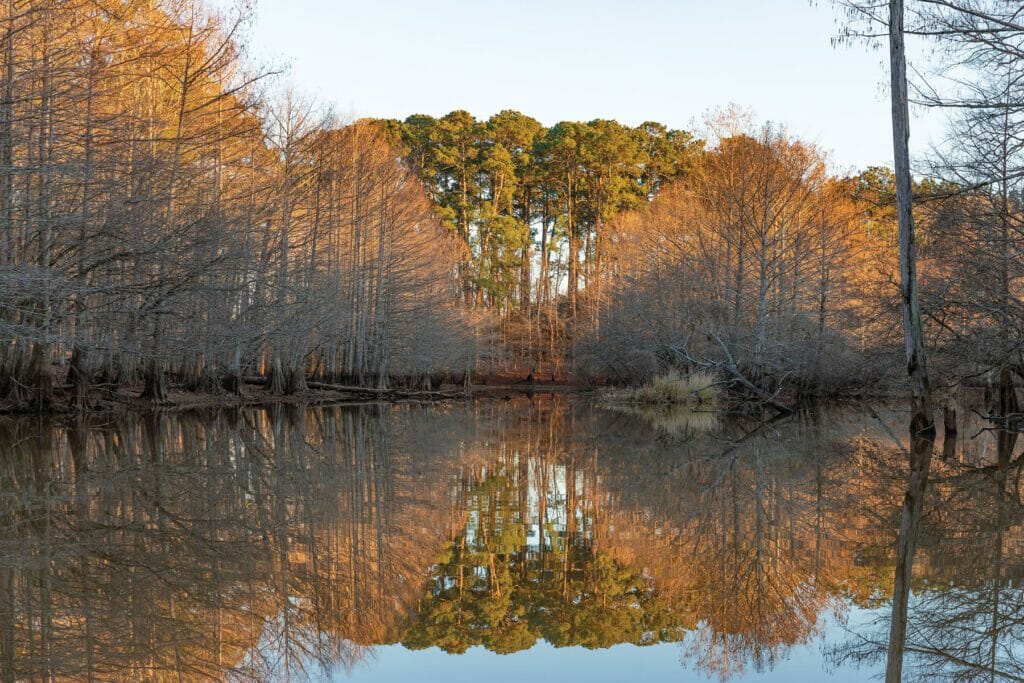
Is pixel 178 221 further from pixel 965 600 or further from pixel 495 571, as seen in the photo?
pixel 965 600

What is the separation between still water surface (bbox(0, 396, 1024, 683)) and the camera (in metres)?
3.00

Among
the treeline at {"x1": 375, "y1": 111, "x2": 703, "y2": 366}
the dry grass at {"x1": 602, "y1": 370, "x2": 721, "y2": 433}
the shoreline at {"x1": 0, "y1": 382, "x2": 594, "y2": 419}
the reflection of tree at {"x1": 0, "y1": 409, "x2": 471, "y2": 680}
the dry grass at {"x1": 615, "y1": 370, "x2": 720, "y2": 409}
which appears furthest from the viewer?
the treeline at {"x1": 375, "y1": 111, "x2": 703, "y2": 366}

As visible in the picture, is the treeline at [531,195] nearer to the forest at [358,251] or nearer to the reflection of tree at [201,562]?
the forest at [358,251]

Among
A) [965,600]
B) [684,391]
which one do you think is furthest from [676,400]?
[965,600]

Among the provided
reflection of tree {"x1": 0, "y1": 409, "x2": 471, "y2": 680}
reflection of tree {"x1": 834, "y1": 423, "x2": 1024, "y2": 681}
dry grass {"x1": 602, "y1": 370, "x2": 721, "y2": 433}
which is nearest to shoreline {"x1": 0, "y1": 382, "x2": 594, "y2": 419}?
reflection of tree {"x1": 0, "y1": 409, "x2": 471, "y2": 680}

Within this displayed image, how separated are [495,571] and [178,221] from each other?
13.0 m

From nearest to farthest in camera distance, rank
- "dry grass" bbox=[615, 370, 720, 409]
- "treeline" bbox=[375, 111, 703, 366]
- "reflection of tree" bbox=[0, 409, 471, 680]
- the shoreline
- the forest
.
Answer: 1. "reflection of tree" bbox=[0, 409, 471, 680]
2. the forest
3. the shoreline
4. "dry grass" bbox=[615, 370, 720, 409]
5. "treeline" bbox=[375, 111, 703, 366]

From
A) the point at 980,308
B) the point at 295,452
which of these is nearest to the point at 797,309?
the point at 980,308

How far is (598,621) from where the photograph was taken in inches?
135

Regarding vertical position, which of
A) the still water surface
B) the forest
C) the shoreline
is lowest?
the shoreline

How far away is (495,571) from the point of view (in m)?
4.11

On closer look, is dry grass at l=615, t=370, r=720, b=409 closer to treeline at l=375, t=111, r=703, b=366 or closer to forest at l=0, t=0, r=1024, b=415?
forest at l=0, t=0, r=1024, b=415

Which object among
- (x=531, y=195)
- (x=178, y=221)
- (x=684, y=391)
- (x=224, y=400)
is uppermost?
(x=531, y=195)

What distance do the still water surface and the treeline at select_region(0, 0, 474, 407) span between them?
16.5ft
